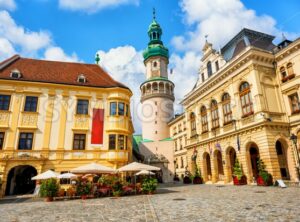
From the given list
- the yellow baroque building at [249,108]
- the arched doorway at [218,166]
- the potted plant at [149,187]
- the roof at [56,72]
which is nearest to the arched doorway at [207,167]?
the yellow baroque building at [249,108]

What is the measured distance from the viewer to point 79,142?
23016 mm

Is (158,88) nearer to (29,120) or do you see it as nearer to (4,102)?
(29,120)

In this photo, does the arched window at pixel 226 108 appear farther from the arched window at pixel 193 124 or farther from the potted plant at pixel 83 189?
the potted plant at pixel 83 189

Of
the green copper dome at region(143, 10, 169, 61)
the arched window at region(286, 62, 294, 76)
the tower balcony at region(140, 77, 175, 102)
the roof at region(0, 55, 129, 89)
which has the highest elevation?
the green copper dome at region(143, 10, 169, 61)

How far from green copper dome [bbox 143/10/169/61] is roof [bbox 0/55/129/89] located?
26980mm

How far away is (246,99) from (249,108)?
1.13m

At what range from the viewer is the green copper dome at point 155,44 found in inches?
2112

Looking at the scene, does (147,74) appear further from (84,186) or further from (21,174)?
(84,186)

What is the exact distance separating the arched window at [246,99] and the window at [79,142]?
18237 millimetres

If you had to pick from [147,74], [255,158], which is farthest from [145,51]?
[255,158]

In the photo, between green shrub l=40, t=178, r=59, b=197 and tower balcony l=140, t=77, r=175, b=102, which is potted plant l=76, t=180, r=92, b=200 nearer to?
green shrub l=40, t=178, r=59, b=197

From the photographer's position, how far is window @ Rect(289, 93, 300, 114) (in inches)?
820

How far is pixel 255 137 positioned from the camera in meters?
21.6

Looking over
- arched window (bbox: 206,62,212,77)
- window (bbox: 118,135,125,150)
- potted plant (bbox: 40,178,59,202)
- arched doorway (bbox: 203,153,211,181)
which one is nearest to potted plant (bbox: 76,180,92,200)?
potted plant (bbox: 40,178,59,202)
